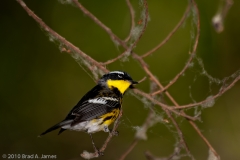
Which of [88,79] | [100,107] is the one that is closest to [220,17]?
[100,107]

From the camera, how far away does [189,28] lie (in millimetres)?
3004

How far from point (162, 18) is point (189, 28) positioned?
0.28m

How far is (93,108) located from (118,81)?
0.97ft

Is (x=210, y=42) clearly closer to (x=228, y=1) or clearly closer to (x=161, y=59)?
(x=161, y=59)

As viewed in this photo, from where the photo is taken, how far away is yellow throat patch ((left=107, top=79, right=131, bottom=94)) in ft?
7.56

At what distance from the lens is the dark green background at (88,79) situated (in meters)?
3.08

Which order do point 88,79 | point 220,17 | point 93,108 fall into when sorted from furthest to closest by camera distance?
point 88,79 → point 93,108 → point 220,17

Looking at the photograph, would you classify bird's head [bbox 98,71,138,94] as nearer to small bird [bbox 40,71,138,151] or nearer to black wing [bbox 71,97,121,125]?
small bird [bbox 40,71,138,151]

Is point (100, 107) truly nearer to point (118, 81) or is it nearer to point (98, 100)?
point (98, 100)

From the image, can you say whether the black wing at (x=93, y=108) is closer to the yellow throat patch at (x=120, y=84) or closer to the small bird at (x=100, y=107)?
the small bird at (x=100, y=107)

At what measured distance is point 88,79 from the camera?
3.31 meters

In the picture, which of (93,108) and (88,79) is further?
(88,79)

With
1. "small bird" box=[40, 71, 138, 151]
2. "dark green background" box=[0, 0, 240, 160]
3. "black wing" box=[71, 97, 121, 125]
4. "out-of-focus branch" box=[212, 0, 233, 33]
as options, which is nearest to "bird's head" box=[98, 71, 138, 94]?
"small bird" box=[40, 71, 138, 151]

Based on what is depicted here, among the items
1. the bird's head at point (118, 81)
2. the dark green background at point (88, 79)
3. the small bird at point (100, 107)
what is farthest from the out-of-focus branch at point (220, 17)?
the dark green background at point (88, 79)
